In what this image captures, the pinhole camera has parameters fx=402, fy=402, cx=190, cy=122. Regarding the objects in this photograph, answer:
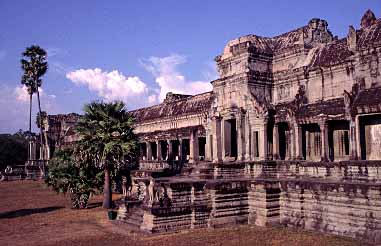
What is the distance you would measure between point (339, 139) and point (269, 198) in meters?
4.72

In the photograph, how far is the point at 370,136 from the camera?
54.5 ft

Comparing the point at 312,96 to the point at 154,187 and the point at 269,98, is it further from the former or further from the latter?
the point at 154,187

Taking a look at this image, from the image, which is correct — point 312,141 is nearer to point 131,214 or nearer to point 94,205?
point 131,214

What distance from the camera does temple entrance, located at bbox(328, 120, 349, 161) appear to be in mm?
18375

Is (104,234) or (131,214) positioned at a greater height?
(131,214)

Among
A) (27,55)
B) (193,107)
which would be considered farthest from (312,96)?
(27,55)

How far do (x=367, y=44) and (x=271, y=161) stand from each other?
21.2 feet

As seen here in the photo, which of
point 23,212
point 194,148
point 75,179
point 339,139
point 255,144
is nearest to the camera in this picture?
point 339,139

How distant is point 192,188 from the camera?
55.1ft

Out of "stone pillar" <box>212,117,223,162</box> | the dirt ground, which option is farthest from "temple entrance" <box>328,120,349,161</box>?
"stone pillar" <box>212,117,223,162</box>

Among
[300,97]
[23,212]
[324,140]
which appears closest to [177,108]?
[23,212]

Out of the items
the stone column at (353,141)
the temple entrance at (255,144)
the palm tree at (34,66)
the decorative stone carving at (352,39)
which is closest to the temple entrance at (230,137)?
the temple entrance at (255,144)

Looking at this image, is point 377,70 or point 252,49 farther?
point 252,49

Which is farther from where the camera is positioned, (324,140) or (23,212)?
(23,212)
